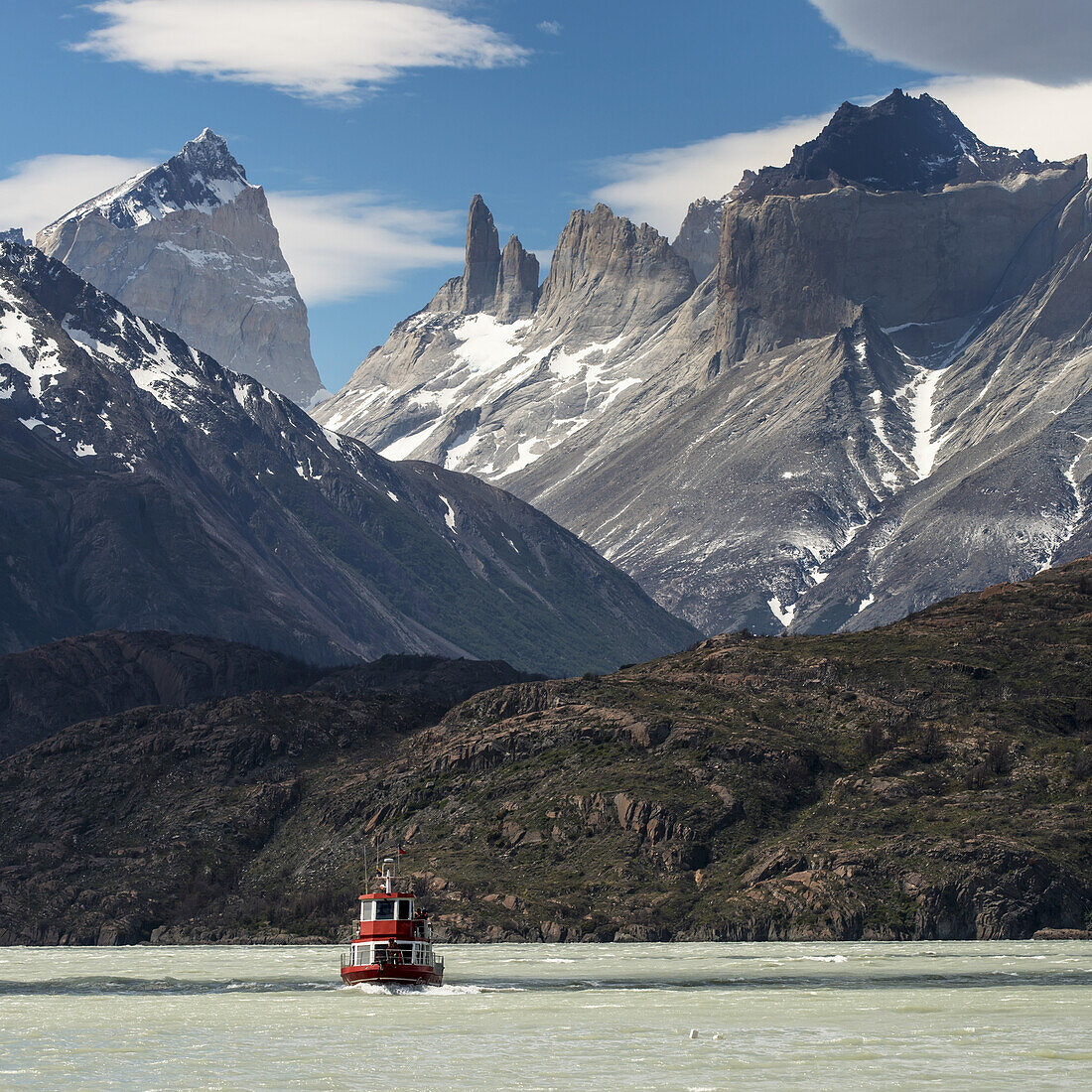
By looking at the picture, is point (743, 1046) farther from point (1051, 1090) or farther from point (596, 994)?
point (596, 994)

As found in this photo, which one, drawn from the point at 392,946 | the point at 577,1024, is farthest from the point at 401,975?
the point at 577,1024

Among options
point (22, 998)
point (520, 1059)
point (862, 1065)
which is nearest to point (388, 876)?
point (22, 998)

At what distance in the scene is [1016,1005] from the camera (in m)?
122

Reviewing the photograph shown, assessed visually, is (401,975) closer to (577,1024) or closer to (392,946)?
(392,946)

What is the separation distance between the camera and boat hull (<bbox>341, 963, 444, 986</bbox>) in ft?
455

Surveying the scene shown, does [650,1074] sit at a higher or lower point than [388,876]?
lower

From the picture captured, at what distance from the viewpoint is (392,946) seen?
456 feet

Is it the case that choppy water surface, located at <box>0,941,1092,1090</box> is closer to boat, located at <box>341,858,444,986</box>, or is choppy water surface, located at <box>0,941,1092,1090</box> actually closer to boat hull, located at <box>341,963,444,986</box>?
boat hull, located at <box>341,963,444,986</box>

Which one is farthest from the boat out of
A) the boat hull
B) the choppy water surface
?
the choppy water surface

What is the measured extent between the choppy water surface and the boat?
1.66m

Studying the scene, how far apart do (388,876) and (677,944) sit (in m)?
62.7

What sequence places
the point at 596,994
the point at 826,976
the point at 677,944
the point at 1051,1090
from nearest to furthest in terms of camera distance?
the point at 1051,1090, the point at 596,994, the point at 826,976, the point at 677,944

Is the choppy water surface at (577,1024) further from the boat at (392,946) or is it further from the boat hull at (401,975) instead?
the boat at (392,946)

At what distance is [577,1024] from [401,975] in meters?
25.4
